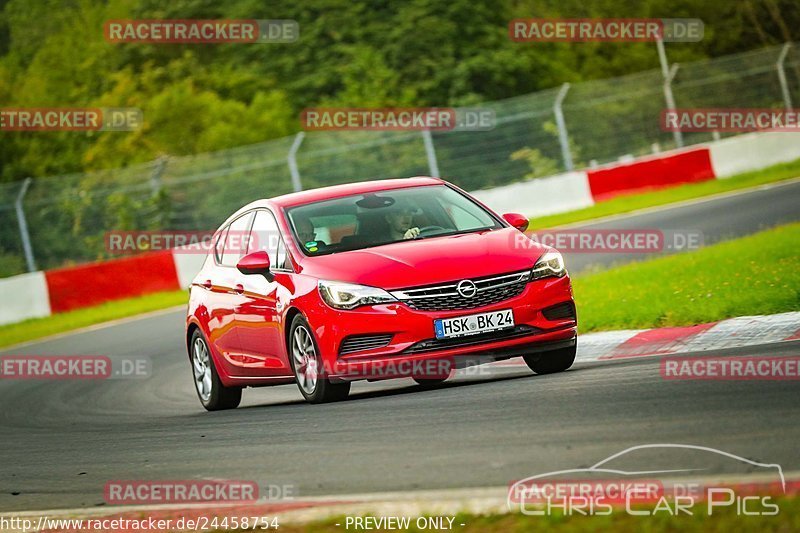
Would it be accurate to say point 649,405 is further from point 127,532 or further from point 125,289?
point 125,289

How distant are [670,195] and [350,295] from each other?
19417mm

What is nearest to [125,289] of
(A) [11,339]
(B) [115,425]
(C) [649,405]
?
(A) [11,339]

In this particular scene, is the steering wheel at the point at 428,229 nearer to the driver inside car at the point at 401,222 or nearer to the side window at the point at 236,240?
→ the driver inside car at the point at 401,222

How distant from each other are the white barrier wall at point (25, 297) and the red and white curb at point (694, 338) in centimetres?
1444

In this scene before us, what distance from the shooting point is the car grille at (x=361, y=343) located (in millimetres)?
9773

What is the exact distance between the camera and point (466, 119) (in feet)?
97.5

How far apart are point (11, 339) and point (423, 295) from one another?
1412 centimetres

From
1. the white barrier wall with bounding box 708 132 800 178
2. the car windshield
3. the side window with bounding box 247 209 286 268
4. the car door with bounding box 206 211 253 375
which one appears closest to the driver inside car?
the car windshield

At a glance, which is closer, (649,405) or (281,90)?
(649,405)

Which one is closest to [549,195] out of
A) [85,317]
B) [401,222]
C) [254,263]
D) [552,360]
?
[85,317]

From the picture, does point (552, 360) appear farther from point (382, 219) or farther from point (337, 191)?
point (337, 191)

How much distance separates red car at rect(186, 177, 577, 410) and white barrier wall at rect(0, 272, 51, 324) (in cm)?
1359

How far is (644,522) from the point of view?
5254 mm

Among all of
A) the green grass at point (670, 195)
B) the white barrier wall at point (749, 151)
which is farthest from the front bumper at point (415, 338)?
the white barrier wall at point (749, 151)
